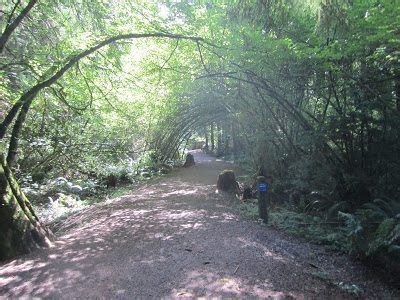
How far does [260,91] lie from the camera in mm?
8602

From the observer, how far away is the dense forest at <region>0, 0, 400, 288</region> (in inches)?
177

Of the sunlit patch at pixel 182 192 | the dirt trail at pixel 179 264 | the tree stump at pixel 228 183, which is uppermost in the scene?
the tree stump at pixel 228 183

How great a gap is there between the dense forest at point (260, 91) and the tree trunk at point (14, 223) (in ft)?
0.05

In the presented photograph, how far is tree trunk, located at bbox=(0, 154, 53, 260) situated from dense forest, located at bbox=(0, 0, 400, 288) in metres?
0.01

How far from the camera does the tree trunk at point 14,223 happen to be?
13.3 feet

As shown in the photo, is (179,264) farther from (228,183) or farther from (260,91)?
(260,91)

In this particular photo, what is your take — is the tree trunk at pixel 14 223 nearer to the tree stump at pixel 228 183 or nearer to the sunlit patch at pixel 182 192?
the sunlit patch at pixel 182 192

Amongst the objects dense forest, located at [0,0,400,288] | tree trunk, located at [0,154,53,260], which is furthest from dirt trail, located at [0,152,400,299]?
dense forest, located at [0,0,400,288]

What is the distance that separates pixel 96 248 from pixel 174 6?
23.3 feet

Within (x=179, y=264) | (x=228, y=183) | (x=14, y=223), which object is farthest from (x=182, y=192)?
(x=14, y=223)

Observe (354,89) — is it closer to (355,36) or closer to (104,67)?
(355,36)

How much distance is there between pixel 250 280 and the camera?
3430 mm

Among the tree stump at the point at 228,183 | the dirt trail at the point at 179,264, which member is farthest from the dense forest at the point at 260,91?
the tree stump at the point at 228,183

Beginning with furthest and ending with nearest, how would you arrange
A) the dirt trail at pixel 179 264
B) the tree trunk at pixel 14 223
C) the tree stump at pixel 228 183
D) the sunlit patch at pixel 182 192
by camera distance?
the tree stump at pixel 228 183 → the sunlit patch at pixel 182 192 → the tree trunk at pixel 14 223 → the dirt trail at pixel 179 264
